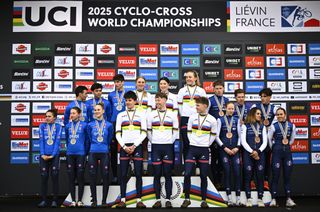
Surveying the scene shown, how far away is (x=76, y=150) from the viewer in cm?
632

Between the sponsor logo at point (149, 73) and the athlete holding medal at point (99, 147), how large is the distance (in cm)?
194

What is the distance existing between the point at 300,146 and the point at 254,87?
150 centimetres

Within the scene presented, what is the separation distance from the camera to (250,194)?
20.7 feet

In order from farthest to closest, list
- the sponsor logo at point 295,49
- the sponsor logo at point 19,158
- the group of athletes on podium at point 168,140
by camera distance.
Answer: the sponsor logo at point 295,49, the sponsor logo at point 19,158, the group of athletes on podium at point 168,140

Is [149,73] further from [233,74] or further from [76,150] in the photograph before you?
[76,150]

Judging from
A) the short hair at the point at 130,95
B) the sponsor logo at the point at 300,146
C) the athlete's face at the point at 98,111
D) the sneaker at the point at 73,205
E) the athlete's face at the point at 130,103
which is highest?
the short hair at the point at 130,95

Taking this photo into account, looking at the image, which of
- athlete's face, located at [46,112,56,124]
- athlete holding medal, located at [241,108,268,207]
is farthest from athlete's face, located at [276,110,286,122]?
athlete's face, located at [46,112,56,124]

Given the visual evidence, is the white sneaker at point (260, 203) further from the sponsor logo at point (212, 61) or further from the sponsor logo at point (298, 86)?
the sponsor logo at point (212, 61)

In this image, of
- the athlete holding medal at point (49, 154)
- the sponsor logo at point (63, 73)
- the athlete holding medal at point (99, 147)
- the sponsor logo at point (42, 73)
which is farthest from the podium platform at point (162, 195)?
the sponsor logo at point (42, 73)

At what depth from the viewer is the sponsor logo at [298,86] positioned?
26.5 feet

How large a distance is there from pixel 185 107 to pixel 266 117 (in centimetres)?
150

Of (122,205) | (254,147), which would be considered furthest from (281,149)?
(122,205)

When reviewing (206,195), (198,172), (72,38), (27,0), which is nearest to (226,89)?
(198,172)

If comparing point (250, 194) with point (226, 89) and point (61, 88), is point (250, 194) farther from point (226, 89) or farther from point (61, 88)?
point (61, 88)
